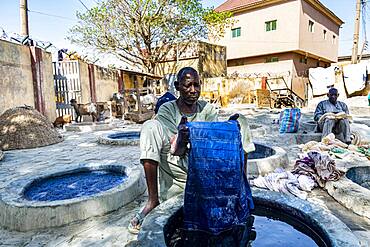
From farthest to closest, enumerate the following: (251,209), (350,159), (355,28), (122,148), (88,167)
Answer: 1. (355,28)
2. (122,148)
3. (350,159)
4. (88,167)
5. (251,209)

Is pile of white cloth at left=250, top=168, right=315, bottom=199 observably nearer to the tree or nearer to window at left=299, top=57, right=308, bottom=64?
the tree

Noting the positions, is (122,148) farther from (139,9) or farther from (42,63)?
(139,9)

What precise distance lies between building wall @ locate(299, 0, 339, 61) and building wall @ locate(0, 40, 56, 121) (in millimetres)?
17286

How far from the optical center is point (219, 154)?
1.55 metres

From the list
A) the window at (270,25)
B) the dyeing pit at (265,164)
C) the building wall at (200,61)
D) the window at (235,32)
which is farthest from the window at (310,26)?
the dyeing pit at (265,164)

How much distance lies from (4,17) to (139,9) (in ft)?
21.4

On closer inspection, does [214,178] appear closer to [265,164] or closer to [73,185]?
[265,164]

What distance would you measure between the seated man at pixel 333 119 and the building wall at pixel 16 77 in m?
8.34

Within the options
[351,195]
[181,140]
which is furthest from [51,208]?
[351,195]

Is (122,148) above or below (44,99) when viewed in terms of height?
below

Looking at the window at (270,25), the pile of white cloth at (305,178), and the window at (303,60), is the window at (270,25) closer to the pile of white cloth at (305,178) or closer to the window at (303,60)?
the window at (303,60)

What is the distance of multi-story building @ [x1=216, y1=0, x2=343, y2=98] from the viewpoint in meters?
18.2

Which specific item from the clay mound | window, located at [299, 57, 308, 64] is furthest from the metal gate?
window, located at [299, 57, 308, 64]

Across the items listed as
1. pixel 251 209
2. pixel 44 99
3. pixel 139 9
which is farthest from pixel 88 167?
pixel 139 9
